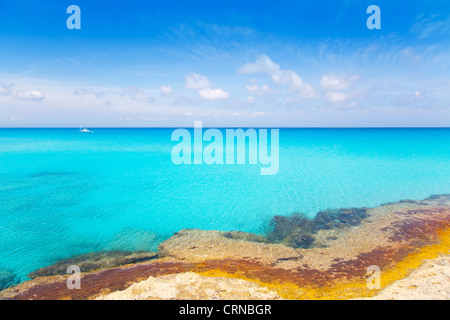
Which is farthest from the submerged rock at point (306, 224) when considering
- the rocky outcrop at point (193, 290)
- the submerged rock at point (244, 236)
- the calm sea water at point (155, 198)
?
the rocky outcrop at point (193, 290)

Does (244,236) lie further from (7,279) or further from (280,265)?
(7,279)

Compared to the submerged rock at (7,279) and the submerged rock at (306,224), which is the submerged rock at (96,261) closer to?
the submerged rock at (7,279)

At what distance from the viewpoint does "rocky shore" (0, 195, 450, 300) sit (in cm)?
906

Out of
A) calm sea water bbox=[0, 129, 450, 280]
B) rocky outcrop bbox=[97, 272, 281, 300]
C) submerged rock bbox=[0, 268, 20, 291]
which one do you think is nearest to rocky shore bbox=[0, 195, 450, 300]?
rocky outcrop bbox=[97, 272, 281, 300]

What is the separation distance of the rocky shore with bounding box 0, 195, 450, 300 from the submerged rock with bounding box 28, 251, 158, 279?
0.05 metres

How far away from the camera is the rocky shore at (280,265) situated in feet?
29.7

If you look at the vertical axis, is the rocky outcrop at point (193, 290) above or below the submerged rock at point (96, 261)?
above

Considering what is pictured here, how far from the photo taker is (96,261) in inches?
488

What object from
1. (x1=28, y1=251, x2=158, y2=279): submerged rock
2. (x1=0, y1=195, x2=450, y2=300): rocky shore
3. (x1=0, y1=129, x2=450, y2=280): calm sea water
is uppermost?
(x1=0, y1=129, x2=450, y2=280): calm sea water

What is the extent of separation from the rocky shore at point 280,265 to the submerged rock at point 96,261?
5cm

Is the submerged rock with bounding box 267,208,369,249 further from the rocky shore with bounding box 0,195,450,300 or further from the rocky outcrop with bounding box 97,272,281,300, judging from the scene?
the rocky outcrop with bounding box 97,272,281,300
